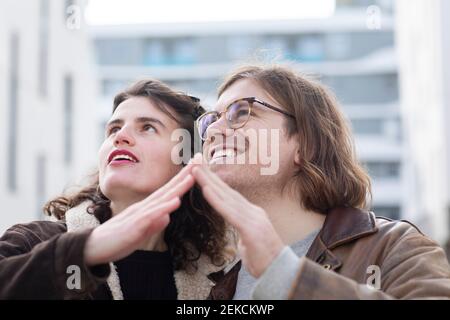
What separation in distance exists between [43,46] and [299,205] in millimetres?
18374

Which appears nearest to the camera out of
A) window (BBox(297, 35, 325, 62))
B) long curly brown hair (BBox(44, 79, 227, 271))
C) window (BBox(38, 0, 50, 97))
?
long curly brown hair (BBox(44, 79, 227, 271))

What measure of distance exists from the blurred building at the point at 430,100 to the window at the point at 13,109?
1059 centimetres

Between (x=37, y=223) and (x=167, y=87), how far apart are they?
97 cm

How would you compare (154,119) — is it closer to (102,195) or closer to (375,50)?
(102,195)

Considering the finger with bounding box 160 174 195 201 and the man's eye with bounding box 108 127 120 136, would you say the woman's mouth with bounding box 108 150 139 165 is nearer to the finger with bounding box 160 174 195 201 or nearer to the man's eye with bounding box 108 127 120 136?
the man's eye with bounding box 108 127 120 136

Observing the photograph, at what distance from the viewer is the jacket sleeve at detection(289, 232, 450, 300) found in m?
2.13

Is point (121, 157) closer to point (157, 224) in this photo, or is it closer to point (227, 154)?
point (227, 154)

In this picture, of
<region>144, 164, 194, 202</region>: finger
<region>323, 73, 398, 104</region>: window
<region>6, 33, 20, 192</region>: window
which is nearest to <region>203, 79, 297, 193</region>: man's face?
<region>144, 164, 194, 202</region>: finger

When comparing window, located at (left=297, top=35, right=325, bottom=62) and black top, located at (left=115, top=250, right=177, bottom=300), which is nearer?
black top, located at (left=115, top=250, right=177, bottom=300)

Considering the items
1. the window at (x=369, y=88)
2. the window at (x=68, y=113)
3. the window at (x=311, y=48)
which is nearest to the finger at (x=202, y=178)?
the window at (x=68, y=113)

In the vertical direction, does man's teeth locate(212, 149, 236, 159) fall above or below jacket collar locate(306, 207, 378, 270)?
above

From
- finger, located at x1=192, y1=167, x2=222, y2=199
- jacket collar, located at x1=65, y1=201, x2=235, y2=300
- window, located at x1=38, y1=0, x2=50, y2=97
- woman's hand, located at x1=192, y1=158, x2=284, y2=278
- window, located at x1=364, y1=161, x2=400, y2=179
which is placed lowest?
window, located at x1=364, y1=161, x2=400, y2=179

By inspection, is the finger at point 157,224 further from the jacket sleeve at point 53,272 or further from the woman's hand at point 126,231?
the jacket sleeve at point 53,272

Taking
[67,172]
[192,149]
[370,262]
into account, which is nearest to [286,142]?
[192,149]
